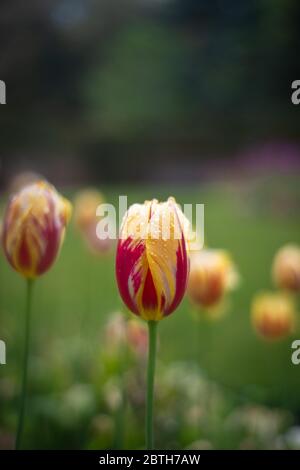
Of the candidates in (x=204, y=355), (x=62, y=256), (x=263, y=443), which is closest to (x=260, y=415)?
(x=263, y=443)

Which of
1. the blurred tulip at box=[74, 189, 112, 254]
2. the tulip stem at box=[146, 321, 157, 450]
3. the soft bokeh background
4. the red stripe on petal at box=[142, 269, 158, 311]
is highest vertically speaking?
the soft bokeh background

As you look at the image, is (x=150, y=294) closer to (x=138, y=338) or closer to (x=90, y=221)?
(x=138, y=338)

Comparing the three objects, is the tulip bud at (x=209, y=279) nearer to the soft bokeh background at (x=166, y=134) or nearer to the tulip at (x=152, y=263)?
the tulip at (x=152, y=263)

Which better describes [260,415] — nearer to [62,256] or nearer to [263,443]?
[263,443]

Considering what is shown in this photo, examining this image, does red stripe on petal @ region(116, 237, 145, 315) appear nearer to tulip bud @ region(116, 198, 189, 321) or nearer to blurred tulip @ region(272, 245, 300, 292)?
tulip bud @ region(116, 198, 189, 321)

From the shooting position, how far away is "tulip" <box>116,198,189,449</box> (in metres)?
0.50

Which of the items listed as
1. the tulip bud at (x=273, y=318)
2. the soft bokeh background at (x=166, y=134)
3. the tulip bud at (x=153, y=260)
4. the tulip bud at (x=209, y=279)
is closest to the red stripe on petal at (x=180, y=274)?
the tulip bud at (x=153, y=260)

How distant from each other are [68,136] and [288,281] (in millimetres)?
3294

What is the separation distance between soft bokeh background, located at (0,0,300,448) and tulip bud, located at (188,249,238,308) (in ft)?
1.52

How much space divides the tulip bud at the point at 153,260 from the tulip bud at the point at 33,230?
0.12 metres

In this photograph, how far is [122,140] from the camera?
4.39 metres

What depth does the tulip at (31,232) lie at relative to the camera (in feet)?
1.98

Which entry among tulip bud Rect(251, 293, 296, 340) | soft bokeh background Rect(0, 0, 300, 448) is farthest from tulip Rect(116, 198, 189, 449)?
soft bokeh background Rect(0, 0, 300, 448)

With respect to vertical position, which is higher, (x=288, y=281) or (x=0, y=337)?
(x=288, y=281)
